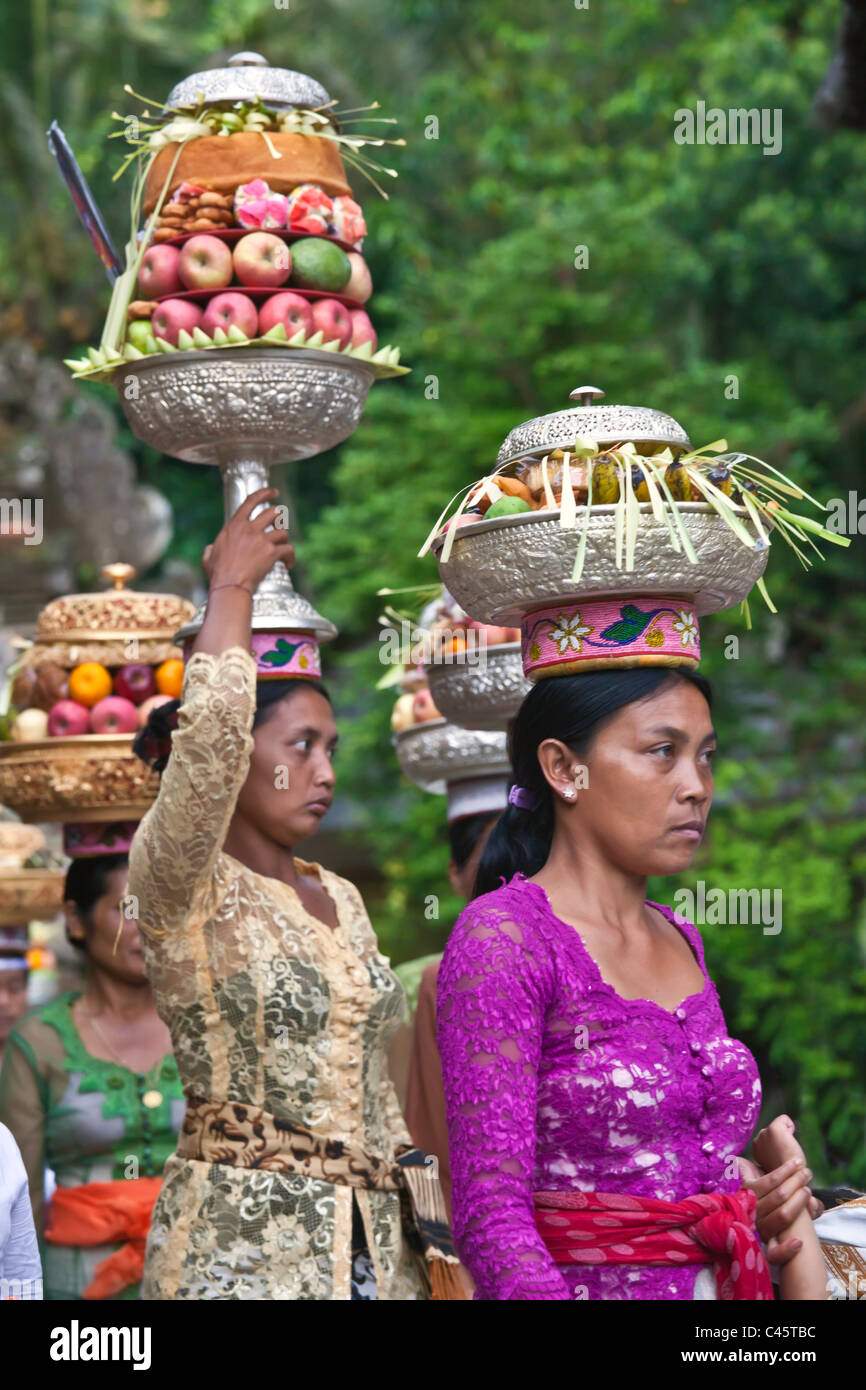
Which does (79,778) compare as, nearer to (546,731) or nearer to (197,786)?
(197,786)

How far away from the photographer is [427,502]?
36.5 ft

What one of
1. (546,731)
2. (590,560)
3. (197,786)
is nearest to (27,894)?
(197,786)

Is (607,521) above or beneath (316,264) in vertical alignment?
beneath

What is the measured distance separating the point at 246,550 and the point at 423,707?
5.48 feet

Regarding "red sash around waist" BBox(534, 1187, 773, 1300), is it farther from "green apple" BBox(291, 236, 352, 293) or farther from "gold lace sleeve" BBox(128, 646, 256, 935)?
"green apple" BBox(291, 236, 352, 293)

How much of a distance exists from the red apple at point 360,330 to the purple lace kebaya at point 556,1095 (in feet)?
4.69

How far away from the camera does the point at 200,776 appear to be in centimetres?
278

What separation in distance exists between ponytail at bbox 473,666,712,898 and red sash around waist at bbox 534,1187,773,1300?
1.59 ft

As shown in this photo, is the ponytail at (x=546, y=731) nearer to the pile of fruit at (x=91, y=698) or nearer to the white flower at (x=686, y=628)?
the white flower at (x=686, y=628)

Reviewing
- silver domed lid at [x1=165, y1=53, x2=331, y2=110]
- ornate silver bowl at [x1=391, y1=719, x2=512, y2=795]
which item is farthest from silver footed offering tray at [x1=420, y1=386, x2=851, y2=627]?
ornate silver bowl at [x1=391, y1=719, x2=512, y2=795]

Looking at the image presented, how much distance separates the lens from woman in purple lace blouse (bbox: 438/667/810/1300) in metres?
2.16

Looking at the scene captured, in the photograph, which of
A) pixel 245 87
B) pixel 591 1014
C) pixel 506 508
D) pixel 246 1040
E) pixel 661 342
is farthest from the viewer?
pixel 661 342

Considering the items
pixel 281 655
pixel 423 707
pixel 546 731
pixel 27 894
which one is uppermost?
pixel 423 707

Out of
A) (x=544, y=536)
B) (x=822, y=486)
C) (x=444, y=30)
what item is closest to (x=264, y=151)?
(x=544, y=536)
